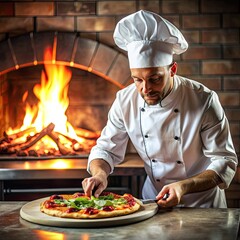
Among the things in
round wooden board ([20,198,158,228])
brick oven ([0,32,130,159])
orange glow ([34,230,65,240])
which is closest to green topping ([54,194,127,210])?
round wooden board ([20,198,158,228])

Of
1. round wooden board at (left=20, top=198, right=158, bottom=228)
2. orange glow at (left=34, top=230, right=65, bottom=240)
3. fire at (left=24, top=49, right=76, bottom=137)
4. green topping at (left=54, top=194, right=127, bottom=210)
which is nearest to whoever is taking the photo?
orange glow at (left=34, top=230, right=65, bottom=240)

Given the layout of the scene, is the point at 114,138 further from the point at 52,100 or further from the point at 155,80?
the point at 52,100

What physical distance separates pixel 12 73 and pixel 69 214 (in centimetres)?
239

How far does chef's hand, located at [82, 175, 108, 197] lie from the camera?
2.68 meters

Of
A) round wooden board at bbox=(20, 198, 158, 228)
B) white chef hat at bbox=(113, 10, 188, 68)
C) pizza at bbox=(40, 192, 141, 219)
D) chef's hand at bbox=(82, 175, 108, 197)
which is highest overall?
white chef hat at bbox=(113, 10, 188, 68)

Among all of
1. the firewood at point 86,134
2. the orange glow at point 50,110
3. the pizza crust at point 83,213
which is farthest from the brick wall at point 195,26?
the pizza crust at point 83,213

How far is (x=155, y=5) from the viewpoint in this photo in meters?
4.27

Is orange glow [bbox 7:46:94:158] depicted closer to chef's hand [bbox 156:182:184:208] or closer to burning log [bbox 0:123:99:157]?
burning log [bbox 0:123:99:157]

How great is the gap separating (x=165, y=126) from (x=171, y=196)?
48cm

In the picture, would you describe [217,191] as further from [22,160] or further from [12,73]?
[12,73]

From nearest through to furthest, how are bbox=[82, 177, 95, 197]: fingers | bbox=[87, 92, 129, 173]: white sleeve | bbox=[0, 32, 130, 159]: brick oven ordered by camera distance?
bbox=[82, 177, 95, 197]: fingers
bbox=[87, 92, 129, 173]: white sleeve
bbox=[0, 32, 130, 159]: brick oven

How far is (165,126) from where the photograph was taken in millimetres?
2947

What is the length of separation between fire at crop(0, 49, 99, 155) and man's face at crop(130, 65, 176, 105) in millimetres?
1590

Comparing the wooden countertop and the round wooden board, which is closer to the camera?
the wooden countertop
